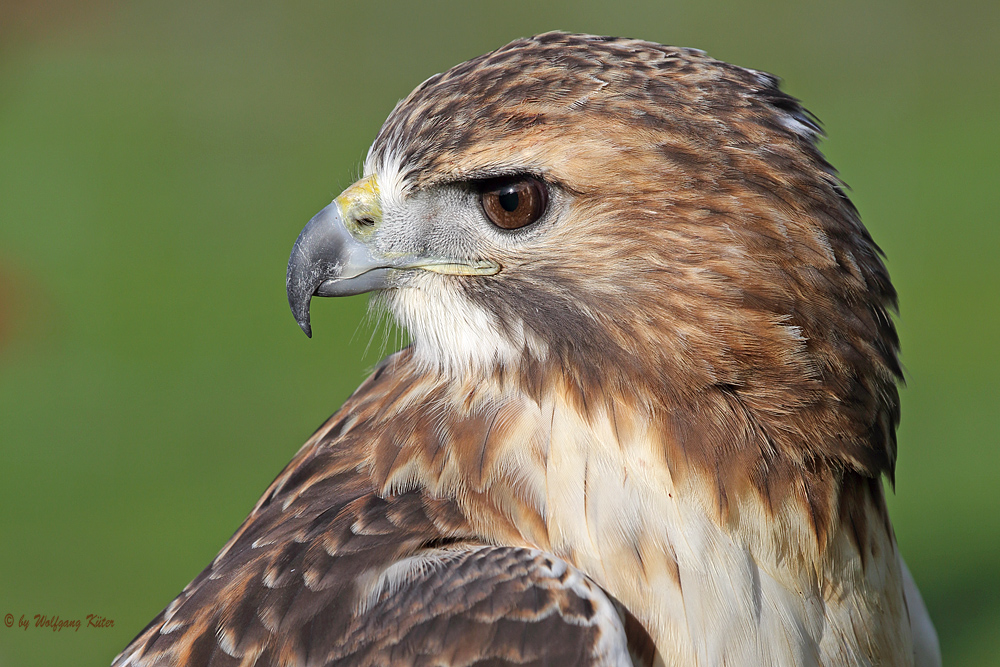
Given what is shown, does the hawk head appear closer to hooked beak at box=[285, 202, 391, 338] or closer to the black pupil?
the black pupil

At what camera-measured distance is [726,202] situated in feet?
7.48

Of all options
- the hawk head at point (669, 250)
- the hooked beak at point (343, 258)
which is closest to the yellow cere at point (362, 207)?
the hooked beak at point (343, 258)

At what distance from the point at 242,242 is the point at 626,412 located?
10542mm

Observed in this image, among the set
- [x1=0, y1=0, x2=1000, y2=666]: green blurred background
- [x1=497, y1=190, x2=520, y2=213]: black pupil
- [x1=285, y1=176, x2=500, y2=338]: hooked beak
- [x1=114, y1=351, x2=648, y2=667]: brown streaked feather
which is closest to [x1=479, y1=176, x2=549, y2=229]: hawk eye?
[x1=497, y1=190, x2=520, y2=213]: black pupil

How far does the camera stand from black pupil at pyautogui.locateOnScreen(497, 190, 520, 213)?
7.82 feet

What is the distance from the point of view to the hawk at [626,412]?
223 centimetres

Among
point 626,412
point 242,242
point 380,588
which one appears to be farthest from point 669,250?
point 242,242

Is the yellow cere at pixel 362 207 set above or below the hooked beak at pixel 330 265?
above

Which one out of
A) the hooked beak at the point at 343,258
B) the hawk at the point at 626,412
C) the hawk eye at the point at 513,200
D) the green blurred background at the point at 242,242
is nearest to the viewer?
the hawk at the point at 626,412

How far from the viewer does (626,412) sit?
234cm

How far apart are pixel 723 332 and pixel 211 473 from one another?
6878 millimetres

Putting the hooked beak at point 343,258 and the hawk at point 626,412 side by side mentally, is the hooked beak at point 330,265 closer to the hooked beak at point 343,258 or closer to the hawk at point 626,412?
the hooked beak at point 343,258

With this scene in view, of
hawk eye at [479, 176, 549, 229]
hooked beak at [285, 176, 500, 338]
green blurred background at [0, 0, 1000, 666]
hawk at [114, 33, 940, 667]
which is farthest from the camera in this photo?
green blurred background at [0, 0, 1000, 666]

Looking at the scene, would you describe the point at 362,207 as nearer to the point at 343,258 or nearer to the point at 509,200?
the point at 343,258
